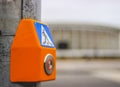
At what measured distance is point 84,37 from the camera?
171 ft

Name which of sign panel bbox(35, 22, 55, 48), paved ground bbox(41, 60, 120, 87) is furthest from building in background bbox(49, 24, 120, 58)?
sign panel bbox(35, 22, 55, 48)

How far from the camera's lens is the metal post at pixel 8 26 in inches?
76.1

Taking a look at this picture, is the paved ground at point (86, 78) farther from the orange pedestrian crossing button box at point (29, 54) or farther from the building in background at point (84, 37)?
the building in background at point (84, 37)

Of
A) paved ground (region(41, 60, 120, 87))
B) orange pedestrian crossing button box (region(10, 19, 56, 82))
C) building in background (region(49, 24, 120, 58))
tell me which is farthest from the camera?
building in background (region(49, 24, 120, 58))

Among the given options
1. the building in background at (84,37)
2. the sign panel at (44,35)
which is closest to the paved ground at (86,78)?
the sign panel at (44,35)

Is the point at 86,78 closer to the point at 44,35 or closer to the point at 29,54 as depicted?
the point at 44,35

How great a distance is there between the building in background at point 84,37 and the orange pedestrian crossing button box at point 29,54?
47206mm

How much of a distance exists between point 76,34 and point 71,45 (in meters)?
1.91

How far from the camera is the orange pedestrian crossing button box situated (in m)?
1.86

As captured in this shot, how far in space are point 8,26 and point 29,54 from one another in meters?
0.21

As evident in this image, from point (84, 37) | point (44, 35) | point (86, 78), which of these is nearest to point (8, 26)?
point (44, 35)

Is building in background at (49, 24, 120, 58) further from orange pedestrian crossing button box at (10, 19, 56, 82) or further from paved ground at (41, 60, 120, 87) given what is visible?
orange pedestrian crossing button box at (10, 19, 56, 82)

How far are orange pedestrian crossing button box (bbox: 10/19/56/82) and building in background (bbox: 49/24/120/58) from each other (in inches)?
1859

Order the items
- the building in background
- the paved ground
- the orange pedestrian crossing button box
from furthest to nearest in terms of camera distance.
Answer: the building in background < the paved ground < the orange pedestrian crossing button box
